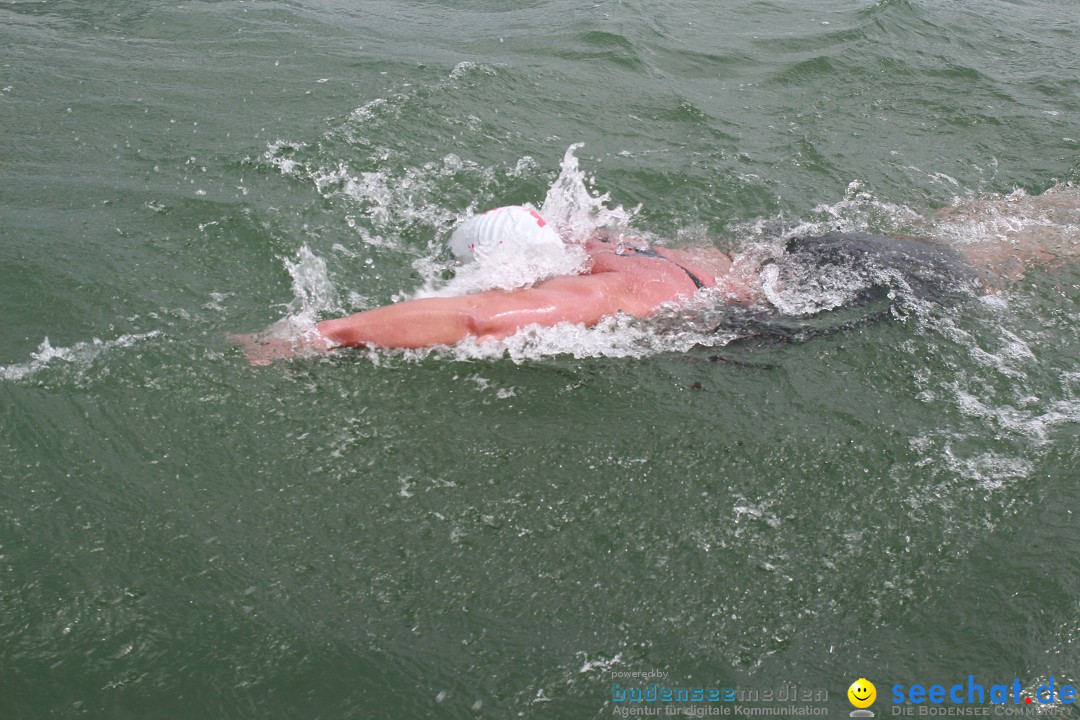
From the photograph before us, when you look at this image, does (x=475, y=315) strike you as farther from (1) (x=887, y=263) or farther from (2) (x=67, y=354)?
(1) (x=887, y=263)

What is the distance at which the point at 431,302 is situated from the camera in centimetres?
460

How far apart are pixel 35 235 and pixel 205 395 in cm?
218

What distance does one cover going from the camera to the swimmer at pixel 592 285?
4.59 m

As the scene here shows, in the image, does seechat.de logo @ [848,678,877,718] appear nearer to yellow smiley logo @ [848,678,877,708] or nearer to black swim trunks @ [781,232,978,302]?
yellow smiley logo @ [848,678,877,708]

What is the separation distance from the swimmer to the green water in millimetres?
217

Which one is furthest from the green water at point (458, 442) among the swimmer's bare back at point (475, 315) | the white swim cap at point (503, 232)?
the white swim cap at point (503, 232)

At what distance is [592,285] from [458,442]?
1.22 m

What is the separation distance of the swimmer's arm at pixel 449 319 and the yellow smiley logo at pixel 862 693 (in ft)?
7.60

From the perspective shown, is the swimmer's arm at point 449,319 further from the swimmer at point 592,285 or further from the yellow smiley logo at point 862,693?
the yellow smiley logo at point 862,693

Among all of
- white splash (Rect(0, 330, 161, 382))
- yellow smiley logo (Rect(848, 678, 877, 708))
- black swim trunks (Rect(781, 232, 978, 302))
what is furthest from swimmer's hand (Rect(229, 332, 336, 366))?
black swim trunks (Rect(781, 232, 978, 302))

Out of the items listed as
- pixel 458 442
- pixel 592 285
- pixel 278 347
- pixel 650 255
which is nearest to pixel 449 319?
pixel 458 442

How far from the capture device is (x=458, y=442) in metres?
4.40

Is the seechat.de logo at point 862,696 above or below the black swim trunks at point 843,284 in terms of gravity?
below

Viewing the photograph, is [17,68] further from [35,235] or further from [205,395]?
[205,395]
